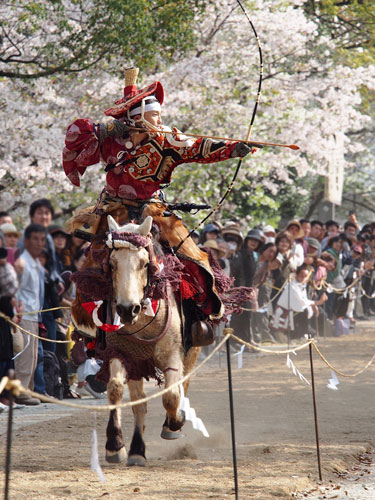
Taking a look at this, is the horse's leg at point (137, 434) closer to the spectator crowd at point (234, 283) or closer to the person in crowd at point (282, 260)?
the spectator crowd at point (234, 283)

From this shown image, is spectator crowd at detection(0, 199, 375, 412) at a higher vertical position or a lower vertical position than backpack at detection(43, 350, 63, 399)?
higher

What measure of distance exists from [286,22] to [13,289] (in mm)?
12547

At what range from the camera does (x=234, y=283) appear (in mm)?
14523

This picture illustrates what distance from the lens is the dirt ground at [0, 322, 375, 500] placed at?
20.0 feet

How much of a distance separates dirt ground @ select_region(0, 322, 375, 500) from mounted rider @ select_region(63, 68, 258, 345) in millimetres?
1166

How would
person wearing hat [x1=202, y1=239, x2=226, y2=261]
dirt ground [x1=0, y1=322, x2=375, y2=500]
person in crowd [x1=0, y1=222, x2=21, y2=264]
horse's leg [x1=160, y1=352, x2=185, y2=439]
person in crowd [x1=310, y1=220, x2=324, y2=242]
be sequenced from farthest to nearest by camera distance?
person in crowd [x1=310, y1=220, x2=324, y2=242], person wearing hat [x1=202, y1=239, x2=226, y2=261], person in crowd [x1=0, y1=222, x2=21, y2=264], horse's leg [x1=160, y1=352, x2=185, y2=439], dirt ground [x1=0, y1=322, x2=375, y2=500]

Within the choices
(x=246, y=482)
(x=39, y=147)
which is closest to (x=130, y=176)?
(x=246, y=482)

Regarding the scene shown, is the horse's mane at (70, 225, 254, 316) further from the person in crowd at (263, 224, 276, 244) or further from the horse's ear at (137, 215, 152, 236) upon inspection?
the person in crowd at (263, 224, 276, 244)

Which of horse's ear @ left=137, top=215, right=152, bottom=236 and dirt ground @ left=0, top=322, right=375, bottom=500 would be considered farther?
horse's ear @ left=137, top=215, right=152, bottom=236

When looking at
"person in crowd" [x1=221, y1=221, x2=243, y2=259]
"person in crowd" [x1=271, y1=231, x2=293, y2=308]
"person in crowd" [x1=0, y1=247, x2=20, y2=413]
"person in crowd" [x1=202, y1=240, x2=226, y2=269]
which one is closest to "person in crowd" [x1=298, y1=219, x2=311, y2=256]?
"person in crowd" [x1=271, y1=231, x2=293, y2=308]

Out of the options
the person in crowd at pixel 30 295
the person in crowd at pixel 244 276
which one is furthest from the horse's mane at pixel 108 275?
the person in crowd at pixel 244 276

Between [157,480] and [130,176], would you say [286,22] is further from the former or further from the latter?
[157,480]

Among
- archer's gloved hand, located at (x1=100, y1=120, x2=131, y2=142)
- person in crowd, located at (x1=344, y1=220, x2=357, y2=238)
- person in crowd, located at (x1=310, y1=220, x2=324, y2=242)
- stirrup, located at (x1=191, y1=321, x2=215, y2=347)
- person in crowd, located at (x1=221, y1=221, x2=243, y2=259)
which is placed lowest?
stirrup, located at (x1=191, y1=321, x2=215, y2=347)

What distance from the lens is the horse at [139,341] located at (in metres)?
6.16
